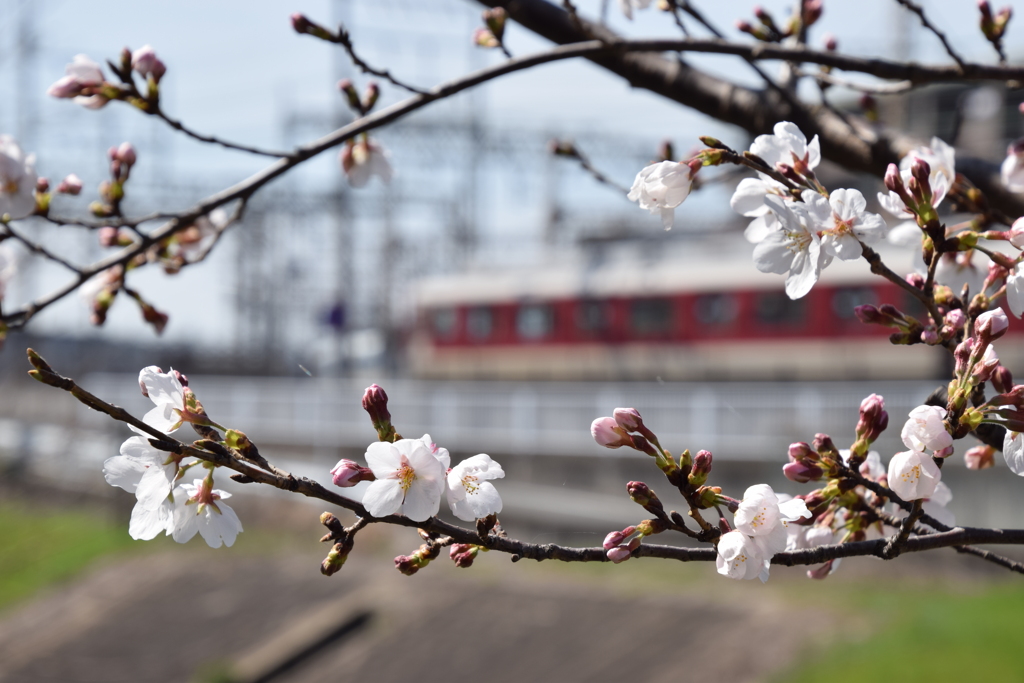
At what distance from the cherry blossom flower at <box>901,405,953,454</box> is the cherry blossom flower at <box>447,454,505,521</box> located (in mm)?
455

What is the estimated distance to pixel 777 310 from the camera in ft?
41.9

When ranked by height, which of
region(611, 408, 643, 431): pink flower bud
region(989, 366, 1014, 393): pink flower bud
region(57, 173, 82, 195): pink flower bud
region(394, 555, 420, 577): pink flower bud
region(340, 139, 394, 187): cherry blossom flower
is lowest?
region(394, 555, 420, 577): pink flower bud

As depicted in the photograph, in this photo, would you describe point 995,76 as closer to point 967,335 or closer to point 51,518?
point 967,335

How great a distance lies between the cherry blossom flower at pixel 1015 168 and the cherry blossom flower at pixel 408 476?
1.26m

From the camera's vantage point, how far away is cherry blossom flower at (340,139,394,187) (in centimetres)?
205

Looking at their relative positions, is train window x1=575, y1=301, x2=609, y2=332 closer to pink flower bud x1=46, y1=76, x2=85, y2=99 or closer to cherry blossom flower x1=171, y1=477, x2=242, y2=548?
pink flower bud x1=46, y1=76, x2=85, y2=99

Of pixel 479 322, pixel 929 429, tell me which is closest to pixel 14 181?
pixel 929 429

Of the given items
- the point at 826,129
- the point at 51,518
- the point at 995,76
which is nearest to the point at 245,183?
the point at 826,129

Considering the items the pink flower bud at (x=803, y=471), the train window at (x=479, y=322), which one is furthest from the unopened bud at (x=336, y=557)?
the train window at (x=479, y=322)

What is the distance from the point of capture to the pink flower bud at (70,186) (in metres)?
1.88

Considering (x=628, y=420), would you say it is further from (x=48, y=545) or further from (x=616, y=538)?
(x=48, y=545)

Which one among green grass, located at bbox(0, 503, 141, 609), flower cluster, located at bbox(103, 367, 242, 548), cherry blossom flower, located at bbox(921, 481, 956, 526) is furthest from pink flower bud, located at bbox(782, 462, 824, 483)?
green grass, located at bbox(0, 503, 141, 609)

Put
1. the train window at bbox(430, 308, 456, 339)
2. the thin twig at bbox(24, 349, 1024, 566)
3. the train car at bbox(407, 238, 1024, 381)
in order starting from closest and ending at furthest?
the thin twig at bbox(24, 349, 1024, 566), the train car at bbox(407, 238, 1024, 381), the train window at bbox(430, 308, 456, 339)

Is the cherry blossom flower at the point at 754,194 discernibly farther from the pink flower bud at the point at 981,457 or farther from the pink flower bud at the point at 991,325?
the pink flower bud at the point at 981,457
